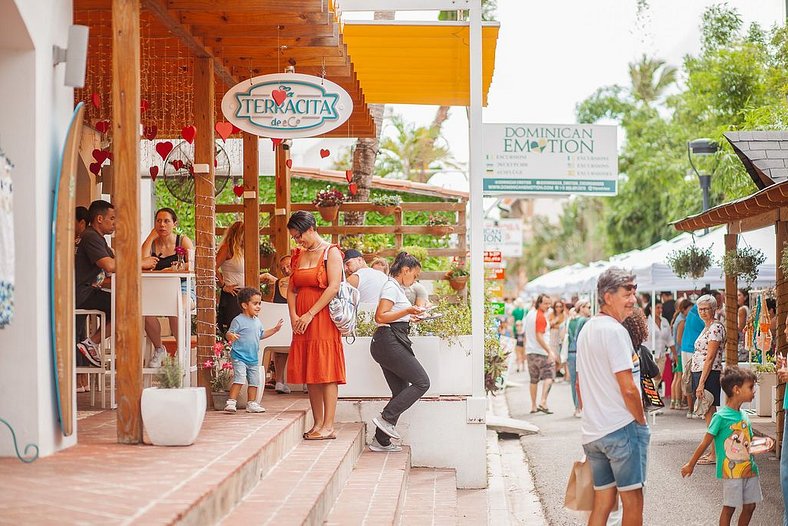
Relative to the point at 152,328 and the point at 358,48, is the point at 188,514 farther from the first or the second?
the point at 358,48

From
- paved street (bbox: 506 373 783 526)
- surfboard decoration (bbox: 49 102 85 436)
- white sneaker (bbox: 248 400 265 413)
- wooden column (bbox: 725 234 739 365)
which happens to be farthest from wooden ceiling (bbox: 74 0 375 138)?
wooden column (bbox: 725 234 739 365)

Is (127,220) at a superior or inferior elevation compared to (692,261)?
superior

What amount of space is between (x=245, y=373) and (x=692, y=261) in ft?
36.1

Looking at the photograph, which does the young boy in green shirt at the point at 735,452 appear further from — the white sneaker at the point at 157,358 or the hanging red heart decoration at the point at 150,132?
the hanging red heart decoration at the point at 150,132

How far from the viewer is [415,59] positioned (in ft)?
37.6

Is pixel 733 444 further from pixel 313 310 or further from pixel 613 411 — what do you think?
pixel 313 310

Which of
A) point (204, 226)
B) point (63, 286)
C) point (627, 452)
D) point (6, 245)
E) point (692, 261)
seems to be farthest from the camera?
point (692, 261)

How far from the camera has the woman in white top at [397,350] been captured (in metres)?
8.92

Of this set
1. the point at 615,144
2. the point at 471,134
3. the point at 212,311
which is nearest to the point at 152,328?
the point at 212,311

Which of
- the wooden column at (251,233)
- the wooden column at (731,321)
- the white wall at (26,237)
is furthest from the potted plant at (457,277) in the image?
the white wall at (26,237)

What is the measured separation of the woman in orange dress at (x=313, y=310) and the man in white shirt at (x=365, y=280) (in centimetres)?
241

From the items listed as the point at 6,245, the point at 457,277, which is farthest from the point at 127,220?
the point at 457,277

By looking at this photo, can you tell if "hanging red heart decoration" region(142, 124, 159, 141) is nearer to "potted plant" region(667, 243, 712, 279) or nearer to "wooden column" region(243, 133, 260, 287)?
"wooden column" region(243, 133, 260, 287)

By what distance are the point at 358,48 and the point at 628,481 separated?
6.48 meters
